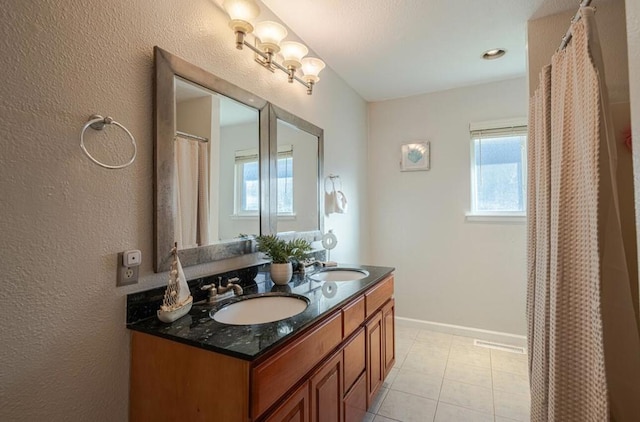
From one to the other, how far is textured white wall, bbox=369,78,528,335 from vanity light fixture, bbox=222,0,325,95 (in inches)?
60.4

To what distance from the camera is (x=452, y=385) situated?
2.14m

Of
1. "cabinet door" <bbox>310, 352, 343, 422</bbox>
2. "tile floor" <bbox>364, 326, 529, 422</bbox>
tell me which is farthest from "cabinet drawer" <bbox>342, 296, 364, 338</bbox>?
"tile floor" <bbox>364, 326, 529, 422</bbox>

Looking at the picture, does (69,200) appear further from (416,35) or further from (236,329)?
(416,35)

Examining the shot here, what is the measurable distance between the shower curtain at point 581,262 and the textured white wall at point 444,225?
1579 millimetres

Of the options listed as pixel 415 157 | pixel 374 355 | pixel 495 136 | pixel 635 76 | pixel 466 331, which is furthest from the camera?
pixel 415 157

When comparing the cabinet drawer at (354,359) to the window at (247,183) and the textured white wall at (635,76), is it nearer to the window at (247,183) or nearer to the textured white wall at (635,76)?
the window at (247,183)

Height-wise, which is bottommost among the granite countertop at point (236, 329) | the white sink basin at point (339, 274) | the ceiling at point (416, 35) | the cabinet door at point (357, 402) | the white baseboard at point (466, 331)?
the white baseboard at point (466, 331)

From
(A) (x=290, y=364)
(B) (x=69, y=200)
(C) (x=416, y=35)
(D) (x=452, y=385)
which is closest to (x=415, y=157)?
(C) (x=416, y=35)

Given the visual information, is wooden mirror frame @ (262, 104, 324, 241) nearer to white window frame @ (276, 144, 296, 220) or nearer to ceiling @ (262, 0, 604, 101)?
white window frame @ (276, 144, 296, 220)

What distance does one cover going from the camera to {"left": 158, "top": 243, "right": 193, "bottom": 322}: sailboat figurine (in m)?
1.09

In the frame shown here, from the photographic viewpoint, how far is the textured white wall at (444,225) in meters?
2.78

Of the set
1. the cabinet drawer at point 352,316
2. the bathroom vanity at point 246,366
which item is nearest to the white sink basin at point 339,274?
the cabinet drawer at point 352,316

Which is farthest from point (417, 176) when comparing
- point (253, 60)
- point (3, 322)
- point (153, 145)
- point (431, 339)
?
point (3, 322)

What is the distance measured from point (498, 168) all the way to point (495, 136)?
29cm
